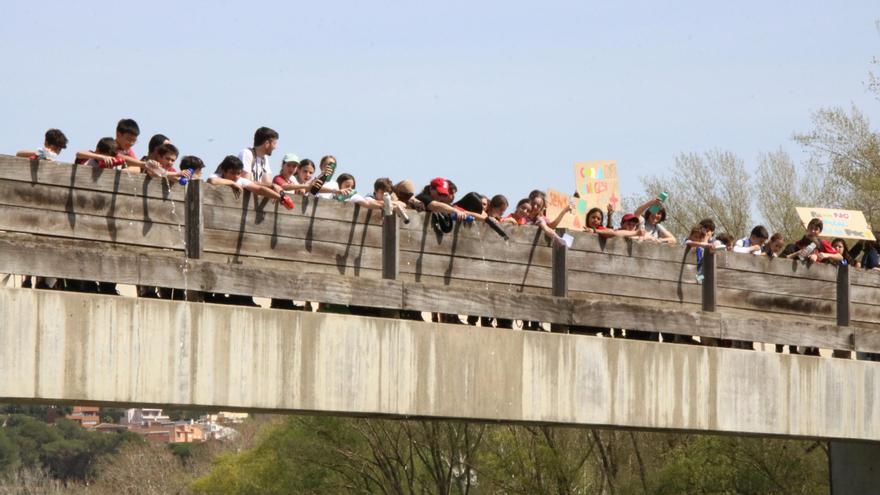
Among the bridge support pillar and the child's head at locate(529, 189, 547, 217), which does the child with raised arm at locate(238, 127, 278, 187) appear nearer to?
the child's head at locate(529, 189, 547, 217)

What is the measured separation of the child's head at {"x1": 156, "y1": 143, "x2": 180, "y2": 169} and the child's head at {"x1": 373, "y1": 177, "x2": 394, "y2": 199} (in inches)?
115

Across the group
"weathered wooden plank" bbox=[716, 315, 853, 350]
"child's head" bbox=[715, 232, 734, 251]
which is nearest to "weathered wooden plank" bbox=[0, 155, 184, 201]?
"weathered wooden plank" bbox=[716, 315, 853, 350]

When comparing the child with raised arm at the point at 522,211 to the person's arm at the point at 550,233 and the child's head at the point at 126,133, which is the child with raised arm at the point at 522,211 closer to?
the person's arm at the point at 550,233

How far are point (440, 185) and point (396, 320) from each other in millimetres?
1892

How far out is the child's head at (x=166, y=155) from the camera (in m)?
14.7

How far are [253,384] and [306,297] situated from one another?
996 millimetres

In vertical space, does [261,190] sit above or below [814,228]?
above

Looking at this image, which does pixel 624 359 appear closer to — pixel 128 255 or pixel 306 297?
pixel 306 297

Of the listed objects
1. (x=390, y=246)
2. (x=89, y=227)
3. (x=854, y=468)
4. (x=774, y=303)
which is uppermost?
(x=89, y=227)

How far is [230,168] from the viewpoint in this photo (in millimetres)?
15023

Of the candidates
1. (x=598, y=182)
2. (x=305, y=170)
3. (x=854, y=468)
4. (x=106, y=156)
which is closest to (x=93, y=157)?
(x=106, y=156)

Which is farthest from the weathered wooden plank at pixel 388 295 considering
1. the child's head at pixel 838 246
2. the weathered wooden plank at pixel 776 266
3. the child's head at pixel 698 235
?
the child's head at pixel 838 246

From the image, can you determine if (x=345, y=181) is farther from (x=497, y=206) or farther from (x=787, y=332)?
(x=787, y=332)

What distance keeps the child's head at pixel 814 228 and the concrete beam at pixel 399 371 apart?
195 cm
